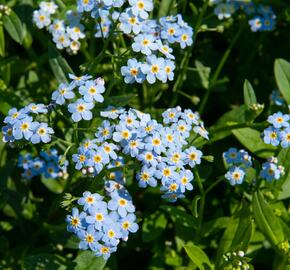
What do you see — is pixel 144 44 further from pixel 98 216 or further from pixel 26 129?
pixel 98 216

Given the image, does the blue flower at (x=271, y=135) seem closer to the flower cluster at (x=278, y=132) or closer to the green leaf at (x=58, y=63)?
the flower cluster at (x=278, y=132)

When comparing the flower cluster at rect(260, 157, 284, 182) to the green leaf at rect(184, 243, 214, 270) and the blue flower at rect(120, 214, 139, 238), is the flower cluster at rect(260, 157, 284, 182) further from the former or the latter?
the blue flower at rect(120, 214, 139, 238)

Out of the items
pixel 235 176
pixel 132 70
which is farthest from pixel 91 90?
pixel 235 176

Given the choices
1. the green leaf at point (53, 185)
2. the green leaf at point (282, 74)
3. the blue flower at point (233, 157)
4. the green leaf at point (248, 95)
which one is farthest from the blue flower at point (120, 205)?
the green leaf at point (282, 74)

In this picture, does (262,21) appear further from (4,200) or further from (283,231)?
(4,200)

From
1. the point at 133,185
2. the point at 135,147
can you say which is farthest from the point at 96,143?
the point at 133,185

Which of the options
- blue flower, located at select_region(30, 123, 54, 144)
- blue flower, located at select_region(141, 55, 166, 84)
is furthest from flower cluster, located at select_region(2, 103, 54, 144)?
blue flower, located at select_region(141, 55, 166, 84)
